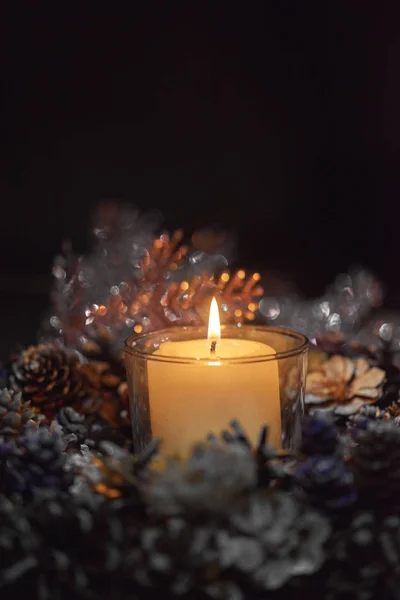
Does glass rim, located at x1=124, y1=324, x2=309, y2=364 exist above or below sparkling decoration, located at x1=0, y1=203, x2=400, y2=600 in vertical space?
above

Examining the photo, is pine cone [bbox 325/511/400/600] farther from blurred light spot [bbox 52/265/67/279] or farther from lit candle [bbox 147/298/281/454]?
blurred light spot [bbox 52/265/67/279]

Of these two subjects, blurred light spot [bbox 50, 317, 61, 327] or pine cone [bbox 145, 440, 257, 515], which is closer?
pine cone [bbox 145, 440, 257, 515]

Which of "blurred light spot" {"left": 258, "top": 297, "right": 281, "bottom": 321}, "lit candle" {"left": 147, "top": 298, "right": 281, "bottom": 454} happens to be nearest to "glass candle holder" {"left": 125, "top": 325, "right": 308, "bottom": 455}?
"lit candle" {"left": 147, "top": 298, "right": 281, "bottom": 454}

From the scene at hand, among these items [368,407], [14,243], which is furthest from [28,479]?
[14,243]

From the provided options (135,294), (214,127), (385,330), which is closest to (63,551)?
(135,294)

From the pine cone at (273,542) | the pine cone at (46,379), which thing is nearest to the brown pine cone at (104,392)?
the pine cone at (46,379)
